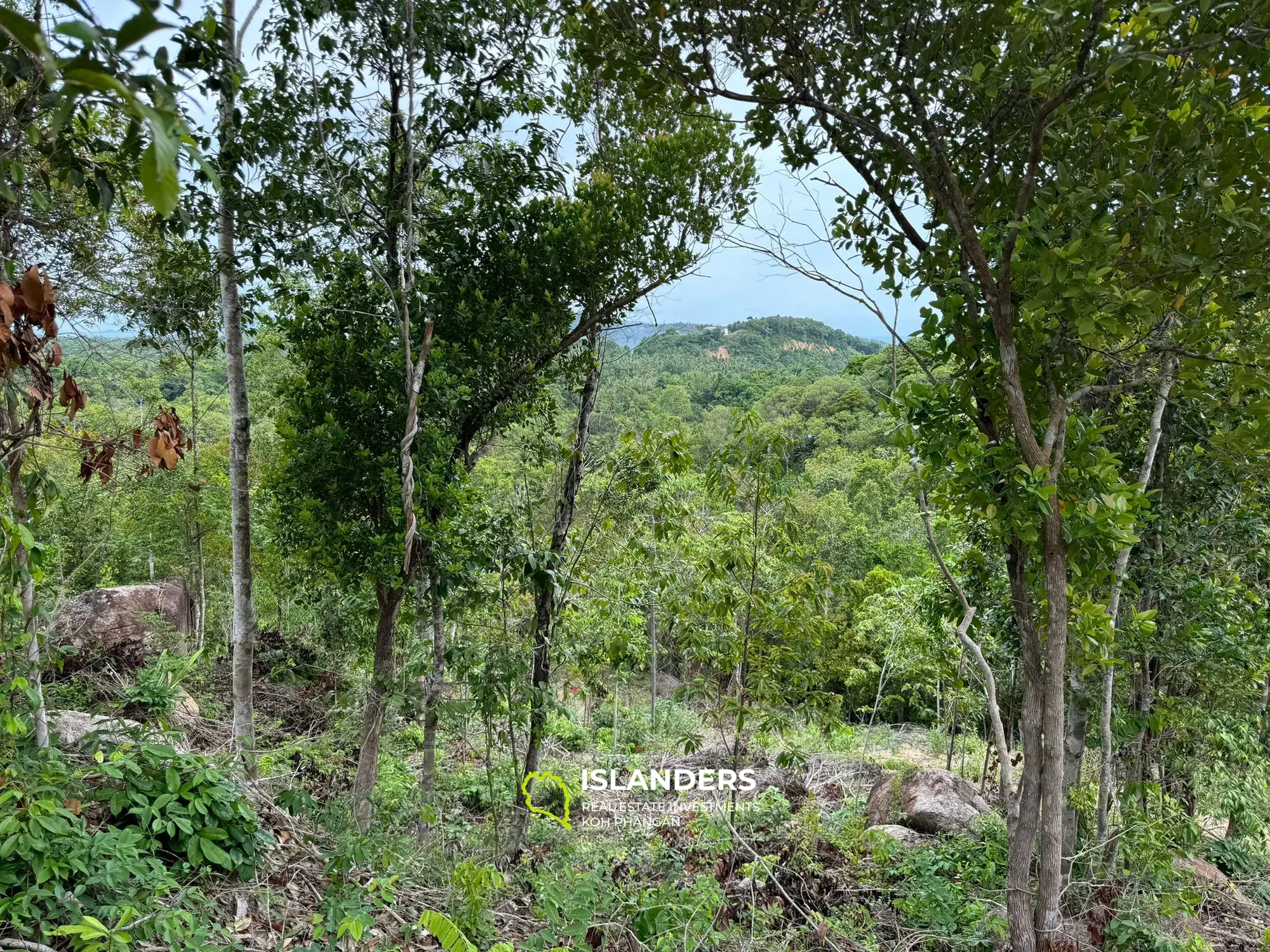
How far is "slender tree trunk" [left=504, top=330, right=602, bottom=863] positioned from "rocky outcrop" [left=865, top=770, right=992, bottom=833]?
304cm

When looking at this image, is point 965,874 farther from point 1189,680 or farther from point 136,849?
point 136,849

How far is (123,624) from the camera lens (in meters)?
6.37

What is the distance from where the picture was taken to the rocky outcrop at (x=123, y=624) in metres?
5.17

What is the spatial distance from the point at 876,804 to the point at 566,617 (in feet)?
11.4

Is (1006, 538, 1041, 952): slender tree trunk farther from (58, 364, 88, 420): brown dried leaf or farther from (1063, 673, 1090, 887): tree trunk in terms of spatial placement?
(58, 364, 88, 420): brown dried leaf

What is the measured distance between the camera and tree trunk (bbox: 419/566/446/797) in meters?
3.78

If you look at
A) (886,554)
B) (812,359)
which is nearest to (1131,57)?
(886,554)

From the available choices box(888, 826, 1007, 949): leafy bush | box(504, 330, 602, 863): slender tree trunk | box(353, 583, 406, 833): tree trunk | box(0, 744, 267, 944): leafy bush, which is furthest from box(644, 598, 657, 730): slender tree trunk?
box(0, 744, 267, 944): leafy bush

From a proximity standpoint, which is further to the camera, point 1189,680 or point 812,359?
point 812,359

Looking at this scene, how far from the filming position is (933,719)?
12.0m

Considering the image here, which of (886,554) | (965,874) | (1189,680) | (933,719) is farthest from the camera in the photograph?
(886,554)

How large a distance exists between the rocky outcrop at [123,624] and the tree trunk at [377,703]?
2084mm

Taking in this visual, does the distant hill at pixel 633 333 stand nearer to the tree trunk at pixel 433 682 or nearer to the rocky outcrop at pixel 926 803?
the tree trunk at pixel 433 682

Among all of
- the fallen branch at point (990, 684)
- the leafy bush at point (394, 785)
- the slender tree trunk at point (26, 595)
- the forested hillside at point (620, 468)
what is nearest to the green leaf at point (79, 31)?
the forested hillside at point (620, 468)
